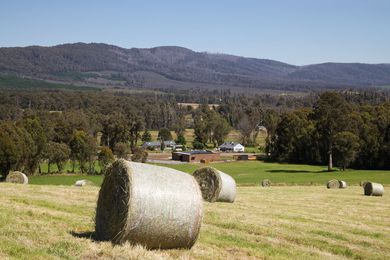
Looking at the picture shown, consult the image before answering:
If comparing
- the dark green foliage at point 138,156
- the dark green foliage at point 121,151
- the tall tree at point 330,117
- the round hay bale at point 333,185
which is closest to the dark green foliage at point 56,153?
the dark green foliage at point 121,151

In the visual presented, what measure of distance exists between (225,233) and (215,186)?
35.1 ft

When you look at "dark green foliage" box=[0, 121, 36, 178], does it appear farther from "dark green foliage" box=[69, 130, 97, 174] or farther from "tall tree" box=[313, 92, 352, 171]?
"tall tree" box=[313, 92, 352, 171]

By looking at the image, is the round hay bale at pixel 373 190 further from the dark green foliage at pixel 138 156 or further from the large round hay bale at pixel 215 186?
the dark green foliage at pixel 138 156

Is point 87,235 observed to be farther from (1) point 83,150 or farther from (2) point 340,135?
(1) point 83,150

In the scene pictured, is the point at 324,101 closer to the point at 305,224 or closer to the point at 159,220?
the point at 305,224

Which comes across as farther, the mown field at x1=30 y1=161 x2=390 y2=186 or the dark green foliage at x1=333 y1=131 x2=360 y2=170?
the dark green foliage at x1=333 y1=131 x2=360 y2=170

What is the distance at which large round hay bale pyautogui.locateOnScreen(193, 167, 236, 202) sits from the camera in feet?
87.9

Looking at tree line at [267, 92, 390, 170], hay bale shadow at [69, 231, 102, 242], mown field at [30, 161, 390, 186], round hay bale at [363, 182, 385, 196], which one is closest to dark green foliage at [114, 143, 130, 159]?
mown field at [30, 161, 390, 186]

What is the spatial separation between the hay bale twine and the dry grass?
0.33m

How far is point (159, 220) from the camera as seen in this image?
12758 millimetres

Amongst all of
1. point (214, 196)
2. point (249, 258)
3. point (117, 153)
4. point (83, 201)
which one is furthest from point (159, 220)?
point (117, 153)

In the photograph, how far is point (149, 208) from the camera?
41.7ft

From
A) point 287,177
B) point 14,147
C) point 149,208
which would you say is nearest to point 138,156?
point 14,147

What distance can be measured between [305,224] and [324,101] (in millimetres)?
63228
